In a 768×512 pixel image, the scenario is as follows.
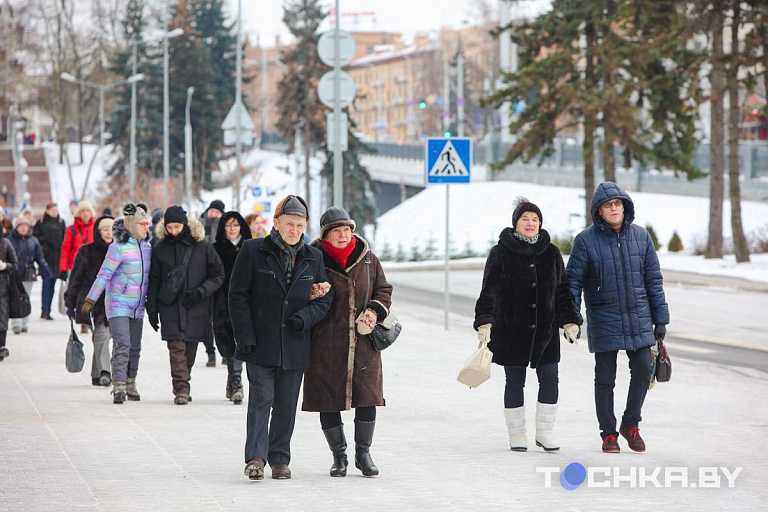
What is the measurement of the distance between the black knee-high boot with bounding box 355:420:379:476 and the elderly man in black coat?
54cm

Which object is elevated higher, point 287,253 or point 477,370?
point 287,253

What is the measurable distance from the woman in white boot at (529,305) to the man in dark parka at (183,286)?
3533 mm

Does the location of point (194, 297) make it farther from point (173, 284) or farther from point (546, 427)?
point (546, 427)

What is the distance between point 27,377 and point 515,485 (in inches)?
311

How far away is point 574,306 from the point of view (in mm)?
9812

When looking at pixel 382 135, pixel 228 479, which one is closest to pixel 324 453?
pixel 228 479

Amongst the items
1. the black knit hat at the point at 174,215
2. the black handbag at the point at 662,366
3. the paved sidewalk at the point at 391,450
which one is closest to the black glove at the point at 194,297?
the black knit hat at the point at 174,215

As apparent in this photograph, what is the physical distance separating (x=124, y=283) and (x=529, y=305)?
178 inches

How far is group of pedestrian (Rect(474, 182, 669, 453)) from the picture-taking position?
978cm

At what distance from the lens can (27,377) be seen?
15016 millimetres

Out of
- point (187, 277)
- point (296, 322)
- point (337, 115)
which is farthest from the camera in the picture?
point (337, 115)

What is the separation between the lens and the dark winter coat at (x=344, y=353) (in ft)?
28.6

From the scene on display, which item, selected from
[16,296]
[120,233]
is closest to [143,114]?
[16,296]

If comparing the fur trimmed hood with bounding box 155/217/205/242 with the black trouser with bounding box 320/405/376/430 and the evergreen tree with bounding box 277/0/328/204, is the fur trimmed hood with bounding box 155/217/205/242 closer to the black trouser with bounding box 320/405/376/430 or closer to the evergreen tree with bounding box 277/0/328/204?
the black trouser with bounding box 320/405/376/430
